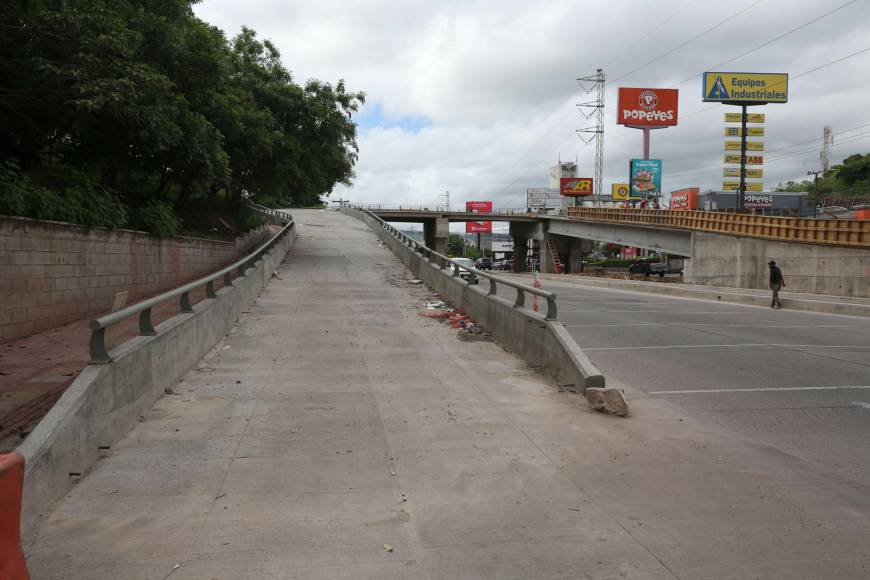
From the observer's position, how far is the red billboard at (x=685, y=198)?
91938 millimetres

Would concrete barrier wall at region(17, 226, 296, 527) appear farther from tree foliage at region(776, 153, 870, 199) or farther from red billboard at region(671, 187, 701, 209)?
tree foliage at region(776, 153, 870, 199)

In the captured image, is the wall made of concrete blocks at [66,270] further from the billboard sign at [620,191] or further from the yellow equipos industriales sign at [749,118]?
the billboard sign at [620,191]

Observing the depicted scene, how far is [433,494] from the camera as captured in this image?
5.02m

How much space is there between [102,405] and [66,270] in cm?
795

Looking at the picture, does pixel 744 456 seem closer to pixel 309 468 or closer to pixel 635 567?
pixel 635 567

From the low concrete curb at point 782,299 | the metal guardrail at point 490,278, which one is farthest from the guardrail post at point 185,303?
the low concrete curb at point 782,299

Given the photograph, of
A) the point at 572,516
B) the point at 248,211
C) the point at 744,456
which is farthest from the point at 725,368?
the point at 248,211

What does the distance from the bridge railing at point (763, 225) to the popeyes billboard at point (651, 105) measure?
82.9ft

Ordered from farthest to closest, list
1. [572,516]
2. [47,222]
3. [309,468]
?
1. [47,222]
2. [309,468]
3. [572,516]

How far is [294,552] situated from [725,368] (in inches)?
328

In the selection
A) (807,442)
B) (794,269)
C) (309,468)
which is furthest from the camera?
(794,269)

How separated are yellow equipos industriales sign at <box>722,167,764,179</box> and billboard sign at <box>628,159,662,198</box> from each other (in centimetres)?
723

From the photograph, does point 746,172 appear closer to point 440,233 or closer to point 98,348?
point 440,233

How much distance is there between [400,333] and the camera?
1277cm
